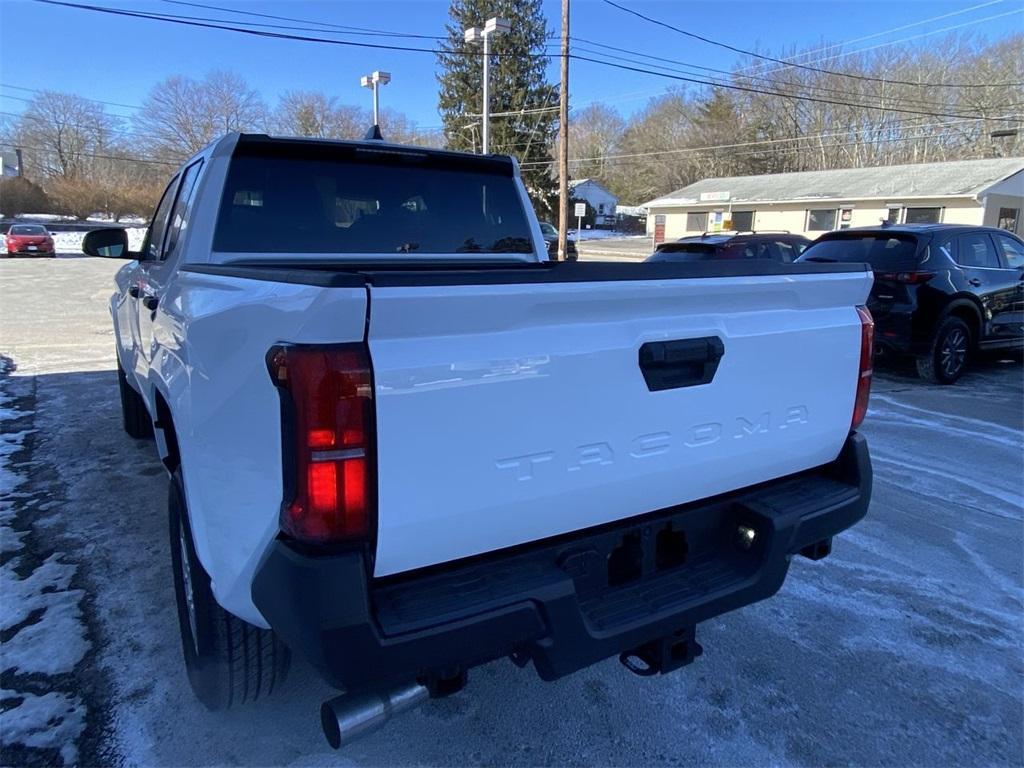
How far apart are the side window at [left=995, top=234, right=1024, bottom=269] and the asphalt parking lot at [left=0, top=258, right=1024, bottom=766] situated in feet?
17.0

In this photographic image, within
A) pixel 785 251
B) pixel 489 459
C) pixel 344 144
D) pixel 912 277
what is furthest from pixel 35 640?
pixel 785 251

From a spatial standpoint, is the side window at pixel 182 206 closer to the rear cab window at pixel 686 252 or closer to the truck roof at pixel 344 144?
the truck roof at pixel 344 144

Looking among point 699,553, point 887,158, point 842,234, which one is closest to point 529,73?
point 887,158

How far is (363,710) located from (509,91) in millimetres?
45514

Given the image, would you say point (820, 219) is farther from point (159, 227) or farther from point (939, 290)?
point (159, 227)

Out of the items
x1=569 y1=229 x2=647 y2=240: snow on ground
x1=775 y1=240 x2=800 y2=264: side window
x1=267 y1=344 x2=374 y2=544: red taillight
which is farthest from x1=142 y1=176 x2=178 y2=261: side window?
x1=569 y1=229 x2=647 y2=240: snow on ground

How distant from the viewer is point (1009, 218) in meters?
31.3

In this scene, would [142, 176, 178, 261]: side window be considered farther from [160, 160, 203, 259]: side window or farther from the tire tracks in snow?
the tire tracks in snow

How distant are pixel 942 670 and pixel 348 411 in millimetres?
2663

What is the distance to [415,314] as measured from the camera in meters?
1.59

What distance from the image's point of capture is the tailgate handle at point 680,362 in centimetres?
197

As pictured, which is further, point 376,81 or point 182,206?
point 376,81

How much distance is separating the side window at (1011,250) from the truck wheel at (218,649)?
9437mm

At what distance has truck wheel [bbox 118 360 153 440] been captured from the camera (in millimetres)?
5246
